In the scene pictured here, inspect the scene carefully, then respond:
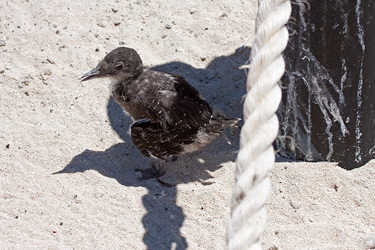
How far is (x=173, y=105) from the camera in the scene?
4359 millimetres

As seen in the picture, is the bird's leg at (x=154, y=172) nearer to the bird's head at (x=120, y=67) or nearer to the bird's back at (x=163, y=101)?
the bird's back at (x=163, y=101)

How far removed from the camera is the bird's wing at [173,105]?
4.32m

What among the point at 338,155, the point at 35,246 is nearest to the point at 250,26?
the point at 338,155

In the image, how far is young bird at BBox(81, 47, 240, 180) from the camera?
4336mm

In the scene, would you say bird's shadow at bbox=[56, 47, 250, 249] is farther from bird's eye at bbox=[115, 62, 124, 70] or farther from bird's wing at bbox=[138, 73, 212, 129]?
bird's eye at bbox=[115, 62, 124, 70]

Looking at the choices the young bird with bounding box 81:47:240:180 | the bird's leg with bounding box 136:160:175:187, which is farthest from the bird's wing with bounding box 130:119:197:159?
the bird's leg with bounding box 136:160:175:187

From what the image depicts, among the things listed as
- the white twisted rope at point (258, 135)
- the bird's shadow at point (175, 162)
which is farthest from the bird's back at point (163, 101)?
the white twisted rope at point (258, 135)

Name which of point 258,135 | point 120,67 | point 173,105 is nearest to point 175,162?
point 173,105

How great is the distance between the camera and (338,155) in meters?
4.13

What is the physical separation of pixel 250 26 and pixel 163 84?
6.66 feet

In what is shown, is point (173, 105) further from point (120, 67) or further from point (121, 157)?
point (121, 157)

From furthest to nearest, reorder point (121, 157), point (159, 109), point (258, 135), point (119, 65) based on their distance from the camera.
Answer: point (121, 157), point (119, 65), point (159, 109), point (258, 135)

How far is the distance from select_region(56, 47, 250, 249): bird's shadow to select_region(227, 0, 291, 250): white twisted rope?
198cm

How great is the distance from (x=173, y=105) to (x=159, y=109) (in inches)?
5.4
